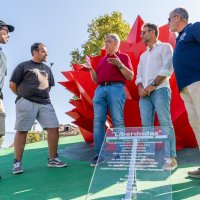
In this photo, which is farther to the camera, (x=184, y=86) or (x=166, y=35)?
(x=166, y=35)

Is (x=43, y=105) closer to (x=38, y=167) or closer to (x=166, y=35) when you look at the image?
(x=38, y=167)

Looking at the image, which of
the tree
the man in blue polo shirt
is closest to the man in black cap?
the man in blue polo shirt

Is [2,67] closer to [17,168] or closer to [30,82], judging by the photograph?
[30,82]

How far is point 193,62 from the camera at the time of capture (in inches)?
125

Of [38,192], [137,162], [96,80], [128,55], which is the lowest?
[38,192]

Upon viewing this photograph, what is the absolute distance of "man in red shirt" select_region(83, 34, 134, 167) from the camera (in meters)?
3.85

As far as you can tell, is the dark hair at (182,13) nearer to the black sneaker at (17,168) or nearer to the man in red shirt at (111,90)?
the man in red shirt at (111,90)

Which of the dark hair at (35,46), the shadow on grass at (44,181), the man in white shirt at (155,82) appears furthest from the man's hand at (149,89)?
the dark hair at (35,46)

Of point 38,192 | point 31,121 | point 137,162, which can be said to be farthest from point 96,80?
point 137,162

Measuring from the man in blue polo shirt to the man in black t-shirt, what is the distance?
5.52 feet

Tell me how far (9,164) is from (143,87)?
2.16 meters

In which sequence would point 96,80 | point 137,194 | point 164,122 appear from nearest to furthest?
point 137,194
point 164,122
point 96,80

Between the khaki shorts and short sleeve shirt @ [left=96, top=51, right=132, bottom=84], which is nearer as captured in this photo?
short sleeve shirt @ [left=96, top=51, right=132, bottom=84]

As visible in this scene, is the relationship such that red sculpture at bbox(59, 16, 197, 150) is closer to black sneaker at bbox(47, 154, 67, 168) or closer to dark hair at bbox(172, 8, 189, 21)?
black sneaker at bbox(47, 154, 67, 168)
